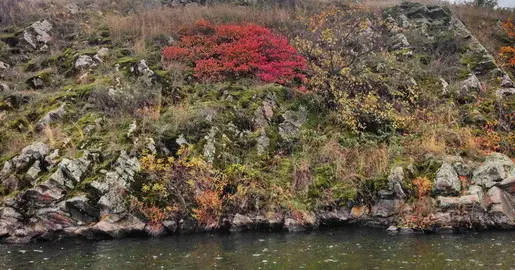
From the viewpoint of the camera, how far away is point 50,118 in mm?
22078

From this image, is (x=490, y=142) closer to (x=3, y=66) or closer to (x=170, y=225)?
(x=170, y=225)

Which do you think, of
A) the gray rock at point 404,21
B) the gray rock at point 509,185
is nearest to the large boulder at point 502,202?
the gray rock at point 509,185

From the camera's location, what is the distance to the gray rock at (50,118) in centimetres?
2158

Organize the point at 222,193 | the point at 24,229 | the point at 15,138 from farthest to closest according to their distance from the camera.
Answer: the point at 15,138
the point at 222,193
the point at 24,229

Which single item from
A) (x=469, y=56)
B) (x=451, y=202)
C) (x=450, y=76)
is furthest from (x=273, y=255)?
(x=469, y=56)

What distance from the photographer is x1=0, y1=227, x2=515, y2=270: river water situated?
1236cm

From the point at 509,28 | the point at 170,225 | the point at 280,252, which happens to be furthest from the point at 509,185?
the point at 509,28

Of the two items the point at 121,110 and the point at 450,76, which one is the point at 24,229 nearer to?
the point at 121,110

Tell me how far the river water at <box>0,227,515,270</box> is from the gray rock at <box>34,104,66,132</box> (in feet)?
23.7

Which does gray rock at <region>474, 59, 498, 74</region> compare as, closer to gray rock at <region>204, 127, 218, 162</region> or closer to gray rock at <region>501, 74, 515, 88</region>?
gray rock at <region>501, 74, 515, 88</region>

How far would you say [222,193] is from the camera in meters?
18.8

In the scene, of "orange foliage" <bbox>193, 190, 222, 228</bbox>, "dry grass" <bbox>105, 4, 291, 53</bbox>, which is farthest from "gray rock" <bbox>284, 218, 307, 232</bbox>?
"dry grass" <bbox>105, 4, 291, 53</bbox>

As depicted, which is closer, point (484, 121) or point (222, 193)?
point (222, 193)

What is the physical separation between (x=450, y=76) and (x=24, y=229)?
82.9 ft
